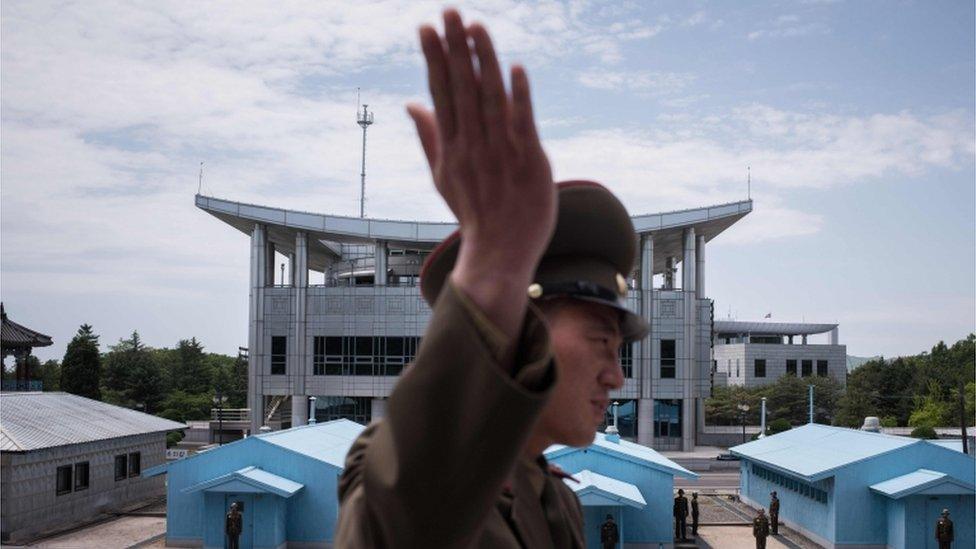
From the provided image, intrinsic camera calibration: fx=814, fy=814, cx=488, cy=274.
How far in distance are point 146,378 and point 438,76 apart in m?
56.0

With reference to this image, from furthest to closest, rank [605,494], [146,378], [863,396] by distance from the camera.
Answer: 1. [146,378]
2. [863,396]
3. [605,494]

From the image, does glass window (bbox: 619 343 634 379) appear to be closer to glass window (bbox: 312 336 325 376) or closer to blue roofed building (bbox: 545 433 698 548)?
glass window (bbox: 312 336 325 376)

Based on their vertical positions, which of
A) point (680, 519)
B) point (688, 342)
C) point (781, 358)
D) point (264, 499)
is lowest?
point (680, 519)

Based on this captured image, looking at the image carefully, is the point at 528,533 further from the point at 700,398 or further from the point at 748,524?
the point at 700,398

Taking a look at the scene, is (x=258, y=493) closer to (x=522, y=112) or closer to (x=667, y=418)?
(x=522, y=112)

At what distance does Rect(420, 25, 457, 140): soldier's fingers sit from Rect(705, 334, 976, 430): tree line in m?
48.9

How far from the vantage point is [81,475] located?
22234mm

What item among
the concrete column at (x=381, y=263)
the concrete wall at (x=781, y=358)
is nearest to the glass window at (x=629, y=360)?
the concrete column at (x=381, y=263)

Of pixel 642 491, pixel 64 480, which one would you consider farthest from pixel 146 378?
pixel 642 491

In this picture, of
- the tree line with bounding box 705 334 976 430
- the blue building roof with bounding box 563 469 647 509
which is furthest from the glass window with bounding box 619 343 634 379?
the blue building roof with bounding box 563 469 647 509

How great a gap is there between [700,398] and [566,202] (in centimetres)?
4323

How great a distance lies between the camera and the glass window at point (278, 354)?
130 feet

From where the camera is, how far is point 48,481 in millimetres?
20438

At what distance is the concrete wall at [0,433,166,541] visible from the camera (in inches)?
745
